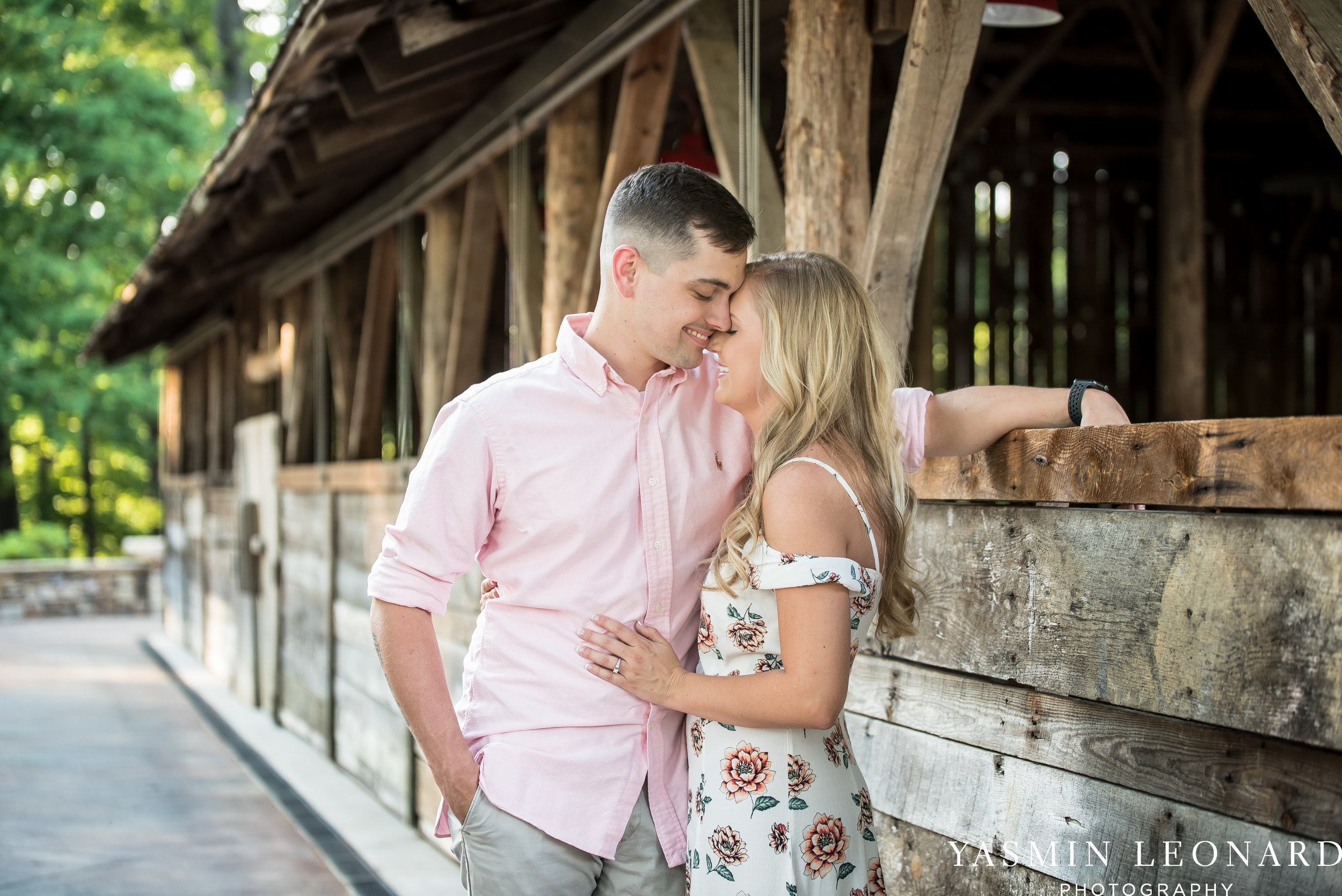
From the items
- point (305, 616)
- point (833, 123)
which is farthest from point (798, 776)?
point (305, 616)

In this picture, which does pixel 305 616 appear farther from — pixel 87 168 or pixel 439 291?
pixel 87 168

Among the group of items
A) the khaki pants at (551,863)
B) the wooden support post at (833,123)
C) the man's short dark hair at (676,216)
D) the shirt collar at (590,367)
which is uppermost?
the wooden support post at (833,123)

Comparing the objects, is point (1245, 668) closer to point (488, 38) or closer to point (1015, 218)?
point (488, 38)

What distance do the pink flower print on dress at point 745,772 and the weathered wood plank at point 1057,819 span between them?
21.5 inches

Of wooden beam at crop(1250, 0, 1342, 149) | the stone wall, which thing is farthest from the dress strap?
the stone wall

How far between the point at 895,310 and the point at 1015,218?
23.4ft

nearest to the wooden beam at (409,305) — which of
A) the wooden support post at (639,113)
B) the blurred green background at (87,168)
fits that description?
the wooden support post at (639,113)

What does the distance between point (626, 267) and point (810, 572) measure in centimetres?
70

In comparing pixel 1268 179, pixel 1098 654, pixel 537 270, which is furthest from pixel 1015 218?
pixel 1098 654

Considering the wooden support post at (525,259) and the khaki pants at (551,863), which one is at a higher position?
the wooden support post at (525,259)

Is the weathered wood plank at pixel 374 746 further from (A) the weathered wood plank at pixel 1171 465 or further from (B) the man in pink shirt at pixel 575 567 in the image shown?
(A) the weathered wood plank at pixel 1171 465

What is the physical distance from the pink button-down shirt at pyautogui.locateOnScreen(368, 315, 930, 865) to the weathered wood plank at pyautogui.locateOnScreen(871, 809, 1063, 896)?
47 cm

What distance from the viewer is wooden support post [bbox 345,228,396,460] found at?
639cm

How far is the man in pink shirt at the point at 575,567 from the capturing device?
2070 millimetres
